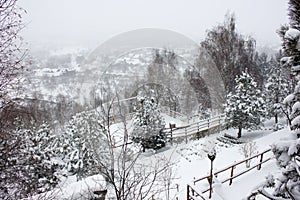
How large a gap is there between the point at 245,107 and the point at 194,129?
2.67m

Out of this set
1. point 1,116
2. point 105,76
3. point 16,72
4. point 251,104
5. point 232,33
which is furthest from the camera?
point 232,33

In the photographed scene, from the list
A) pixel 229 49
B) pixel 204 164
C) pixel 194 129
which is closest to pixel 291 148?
pixel 204 164

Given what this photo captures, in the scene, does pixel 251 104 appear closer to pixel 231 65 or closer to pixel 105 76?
pixel 231 65

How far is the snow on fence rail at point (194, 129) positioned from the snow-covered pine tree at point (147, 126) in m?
A: 0.89

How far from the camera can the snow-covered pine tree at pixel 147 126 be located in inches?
355

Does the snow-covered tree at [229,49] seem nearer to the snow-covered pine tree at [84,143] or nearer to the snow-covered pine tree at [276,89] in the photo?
the snow-covered pine tree at [276,89]

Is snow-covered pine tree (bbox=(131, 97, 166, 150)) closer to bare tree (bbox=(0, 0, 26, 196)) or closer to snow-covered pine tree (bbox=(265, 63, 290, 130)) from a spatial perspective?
bare tree (bbox=(0, 0, 26, 196))

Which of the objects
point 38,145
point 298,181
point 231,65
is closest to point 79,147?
point 38,145

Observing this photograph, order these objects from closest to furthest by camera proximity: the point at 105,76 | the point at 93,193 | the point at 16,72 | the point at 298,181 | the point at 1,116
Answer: the point at 298,181
the point at 16,72
the point at 1,116
the point at 93,193
the point at 105,76

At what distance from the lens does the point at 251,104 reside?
10.1 m

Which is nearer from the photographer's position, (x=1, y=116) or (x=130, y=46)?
(x=1, y=116)

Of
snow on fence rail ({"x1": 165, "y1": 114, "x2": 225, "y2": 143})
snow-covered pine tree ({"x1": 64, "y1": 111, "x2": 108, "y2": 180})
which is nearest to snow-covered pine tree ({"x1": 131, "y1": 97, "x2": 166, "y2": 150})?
snow on fence rail ({"x1": 165, "y1": 114, "x2": 225, "y2": 143})

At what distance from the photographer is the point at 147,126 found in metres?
9.03

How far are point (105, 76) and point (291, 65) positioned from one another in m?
7.93
